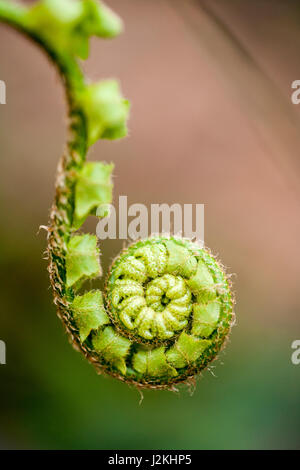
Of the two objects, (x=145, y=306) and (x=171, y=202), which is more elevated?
(x=171, y=202)

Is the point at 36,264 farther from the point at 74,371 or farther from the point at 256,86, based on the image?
the point at 256,86

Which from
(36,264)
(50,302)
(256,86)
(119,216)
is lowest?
(50,302)

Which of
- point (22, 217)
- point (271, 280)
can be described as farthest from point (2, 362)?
point (271, 280)

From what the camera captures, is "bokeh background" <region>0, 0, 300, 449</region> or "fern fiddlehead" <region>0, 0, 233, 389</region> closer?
"fern fiddlehead" <region>0, 0, 233, 389</region>

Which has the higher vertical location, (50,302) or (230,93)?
(230,93)

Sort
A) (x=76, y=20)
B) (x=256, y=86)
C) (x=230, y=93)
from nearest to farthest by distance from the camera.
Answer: (x=76, y=20) → (x=256, y=86) → (x=230, y=93)

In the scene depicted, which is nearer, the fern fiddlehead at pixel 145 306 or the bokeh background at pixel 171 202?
the fern fiddlehead at pixel 145 306

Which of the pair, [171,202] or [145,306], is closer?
[145,306]
